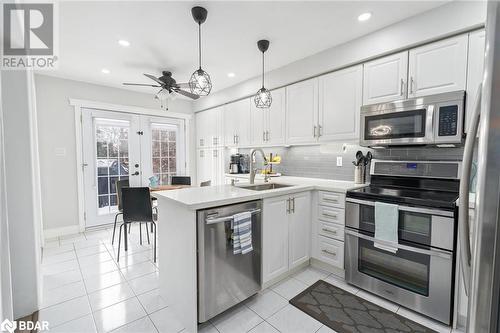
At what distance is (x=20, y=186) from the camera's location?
1686mm

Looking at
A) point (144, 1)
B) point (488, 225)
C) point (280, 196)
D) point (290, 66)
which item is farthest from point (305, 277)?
point (144, 1)

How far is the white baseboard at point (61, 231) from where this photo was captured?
11.7 ft

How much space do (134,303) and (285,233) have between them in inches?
60.3

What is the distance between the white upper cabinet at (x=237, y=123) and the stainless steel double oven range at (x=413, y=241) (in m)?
2.28

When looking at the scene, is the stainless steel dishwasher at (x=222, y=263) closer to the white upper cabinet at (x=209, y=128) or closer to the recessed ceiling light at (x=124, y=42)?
the recessed ceiling light at (x=124, y=42)

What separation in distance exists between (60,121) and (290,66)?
385 centimetres

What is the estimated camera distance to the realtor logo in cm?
155

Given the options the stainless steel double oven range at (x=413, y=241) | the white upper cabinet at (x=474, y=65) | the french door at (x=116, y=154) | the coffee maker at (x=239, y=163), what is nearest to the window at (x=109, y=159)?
the french door at (x=116, y=154)

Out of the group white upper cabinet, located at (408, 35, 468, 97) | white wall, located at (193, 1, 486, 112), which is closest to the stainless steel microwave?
white upper cabinet, located at (408, 35, 468, 97)

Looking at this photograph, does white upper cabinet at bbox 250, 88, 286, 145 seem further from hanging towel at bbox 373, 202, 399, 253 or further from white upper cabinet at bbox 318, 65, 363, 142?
hanging towel at bbox 373, 202, 399, 253

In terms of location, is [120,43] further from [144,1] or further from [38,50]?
[38,50]

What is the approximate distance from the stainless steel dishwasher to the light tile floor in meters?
0.17

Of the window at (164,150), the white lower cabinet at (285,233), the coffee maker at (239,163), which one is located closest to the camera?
the white lower cabinet at (285,233)

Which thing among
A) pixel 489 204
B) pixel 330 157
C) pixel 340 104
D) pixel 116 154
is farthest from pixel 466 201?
pixel 116 154
